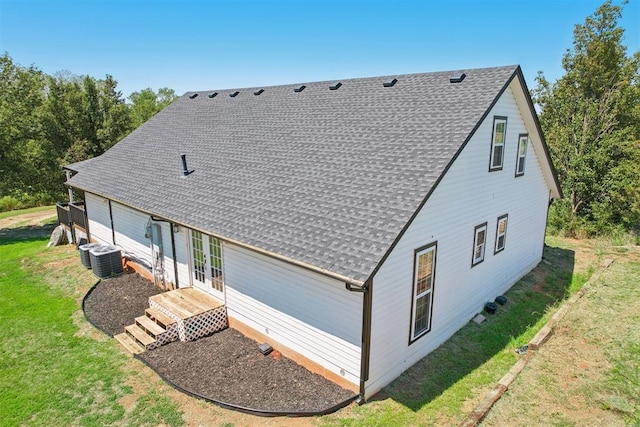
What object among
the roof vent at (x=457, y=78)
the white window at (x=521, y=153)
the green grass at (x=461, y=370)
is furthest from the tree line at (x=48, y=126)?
the white window at (x=521, y=153)

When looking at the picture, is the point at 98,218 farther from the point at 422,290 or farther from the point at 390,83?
the point at 422,290

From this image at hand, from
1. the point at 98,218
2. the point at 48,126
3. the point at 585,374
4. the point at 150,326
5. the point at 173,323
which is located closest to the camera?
the point at 585,374

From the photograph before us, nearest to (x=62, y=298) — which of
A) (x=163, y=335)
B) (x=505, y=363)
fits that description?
(x=163, y=335)

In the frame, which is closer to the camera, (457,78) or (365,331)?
(365,331)

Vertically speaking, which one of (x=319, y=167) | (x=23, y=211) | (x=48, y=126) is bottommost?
(x=23, y=211)

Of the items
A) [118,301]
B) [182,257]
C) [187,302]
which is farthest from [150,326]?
[118,301]
